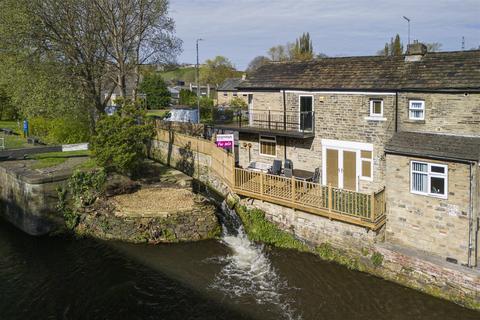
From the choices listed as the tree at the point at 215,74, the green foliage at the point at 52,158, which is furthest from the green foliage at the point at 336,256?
the tree at the point at 215,74

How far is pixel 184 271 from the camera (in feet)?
58.3

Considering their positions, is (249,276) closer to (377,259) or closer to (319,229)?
(319,229)

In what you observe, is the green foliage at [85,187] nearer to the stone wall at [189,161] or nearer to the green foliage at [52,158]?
the green foliage at [52,158]

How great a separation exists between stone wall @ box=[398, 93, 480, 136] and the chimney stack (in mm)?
2177

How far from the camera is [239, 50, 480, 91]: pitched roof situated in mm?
17422

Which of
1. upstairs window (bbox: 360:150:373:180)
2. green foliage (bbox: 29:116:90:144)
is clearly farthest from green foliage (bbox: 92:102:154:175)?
upstairs window (bbox: 360:150:373:180)

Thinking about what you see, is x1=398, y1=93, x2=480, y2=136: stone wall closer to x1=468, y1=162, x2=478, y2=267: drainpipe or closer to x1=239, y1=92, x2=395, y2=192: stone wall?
x1=239, y1=92, x2=395, y2=192: stone wall

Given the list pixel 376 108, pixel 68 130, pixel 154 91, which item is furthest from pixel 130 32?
pixel 154 91

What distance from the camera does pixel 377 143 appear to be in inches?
785

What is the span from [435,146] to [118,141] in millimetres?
15847

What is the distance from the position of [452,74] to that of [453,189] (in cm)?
489

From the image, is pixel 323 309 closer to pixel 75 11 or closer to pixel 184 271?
pixel 184 271

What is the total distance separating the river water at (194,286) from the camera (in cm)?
1489

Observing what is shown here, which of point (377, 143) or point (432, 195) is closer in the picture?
point (432, 195)
